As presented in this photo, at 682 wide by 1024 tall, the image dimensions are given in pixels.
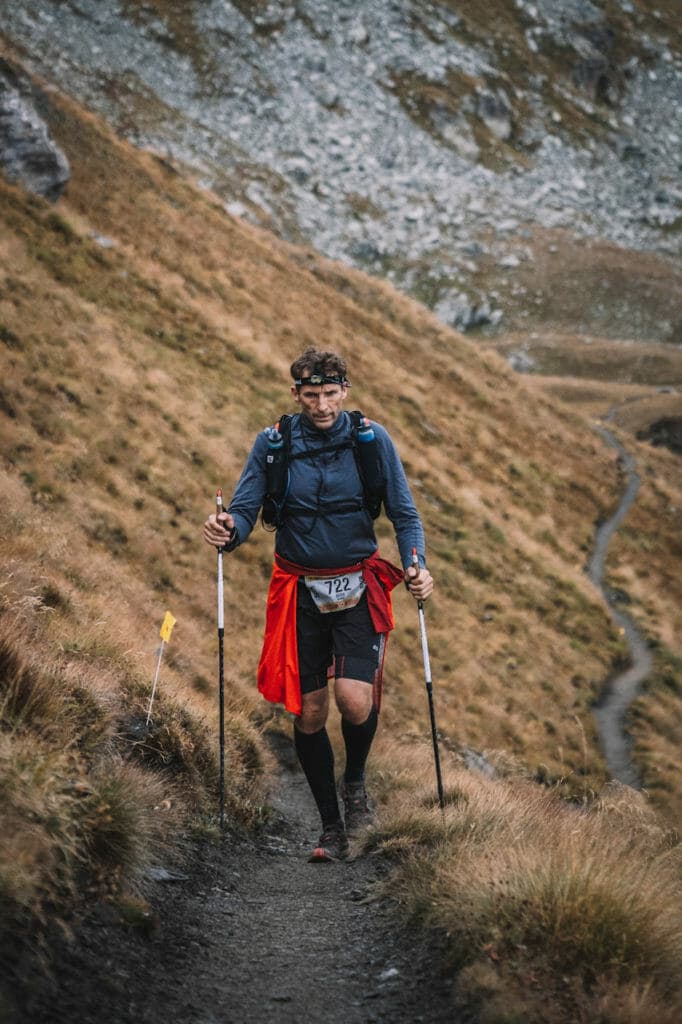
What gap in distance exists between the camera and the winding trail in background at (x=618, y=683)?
16.9m

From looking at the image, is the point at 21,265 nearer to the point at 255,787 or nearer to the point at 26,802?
the point at 255,787

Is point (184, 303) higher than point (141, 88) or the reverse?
higher

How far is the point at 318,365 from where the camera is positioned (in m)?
5.84

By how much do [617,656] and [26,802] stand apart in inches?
819

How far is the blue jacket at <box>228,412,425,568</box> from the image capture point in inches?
232

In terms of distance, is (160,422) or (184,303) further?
(184,303)

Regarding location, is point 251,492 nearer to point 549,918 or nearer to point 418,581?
point 418,581

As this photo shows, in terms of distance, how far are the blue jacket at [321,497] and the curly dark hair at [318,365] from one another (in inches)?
12.8

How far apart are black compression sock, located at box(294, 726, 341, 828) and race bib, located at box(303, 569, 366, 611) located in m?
0.92

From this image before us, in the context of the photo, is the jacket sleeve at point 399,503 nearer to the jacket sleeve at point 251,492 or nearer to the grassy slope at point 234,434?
the jacket sleeve at point 251,492

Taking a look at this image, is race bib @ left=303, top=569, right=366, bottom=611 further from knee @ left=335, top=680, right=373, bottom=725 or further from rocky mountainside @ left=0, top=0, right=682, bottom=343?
rocky mountainside @ left=0, top=0, right=682, bottom=343

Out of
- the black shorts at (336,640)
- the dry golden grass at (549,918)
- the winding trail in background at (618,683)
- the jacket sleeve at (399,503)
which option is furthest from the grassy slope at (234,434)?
the dry golden grass at (549,918)

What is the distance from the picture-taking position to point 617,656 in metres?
22.5

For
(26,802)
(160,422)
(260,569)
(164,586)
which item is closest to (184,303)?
(160,422)
